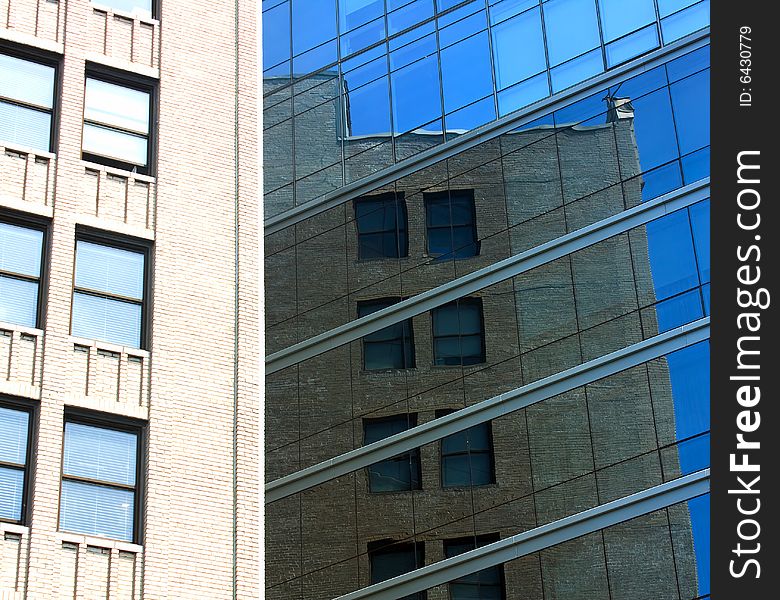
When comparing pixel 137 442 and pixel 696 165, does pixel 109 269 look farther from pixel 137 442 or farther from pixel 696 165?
pixel 696 165

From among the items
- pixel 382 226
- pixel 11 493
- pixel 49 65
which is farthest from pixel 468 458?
pixel 49 65

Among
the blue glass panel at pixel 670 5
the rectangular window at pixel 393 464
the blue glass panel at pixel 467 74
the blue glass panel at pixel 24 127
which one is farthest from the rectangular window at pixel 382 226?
the blue glass panel at pixel 24 127

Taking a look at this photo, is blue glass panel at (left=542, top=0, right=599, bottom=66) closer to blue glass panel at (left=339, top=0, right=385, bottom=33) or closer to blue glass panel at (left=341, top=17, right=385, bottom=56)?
blue glass panel at (left=341, top=17, right=385, bottom=56)

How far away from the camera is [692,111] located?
1244 inches

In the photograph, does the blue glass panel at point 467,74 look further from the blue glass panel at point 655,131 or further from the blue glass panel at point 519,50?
the blue glass panel at point 655,131

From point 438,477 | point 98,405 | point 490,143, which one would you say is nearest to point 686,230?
point 490,143

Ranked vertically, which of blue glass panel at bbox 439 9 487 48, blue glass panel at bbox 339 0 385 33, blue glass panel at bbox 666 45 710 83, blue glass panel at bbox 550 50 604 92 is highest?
blue glass panel at bbox 339 0 385 33

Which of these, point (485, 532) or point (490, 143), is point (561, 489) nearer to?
point (485, 532)

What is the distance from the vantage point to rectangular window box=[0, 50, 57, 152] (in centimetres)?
2412

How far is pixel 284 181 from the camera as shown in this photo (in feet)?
122

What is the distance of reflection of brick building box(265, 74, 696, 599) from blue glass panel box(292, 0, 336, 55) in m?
4.05

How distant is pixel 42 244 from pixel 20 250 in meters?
0.46

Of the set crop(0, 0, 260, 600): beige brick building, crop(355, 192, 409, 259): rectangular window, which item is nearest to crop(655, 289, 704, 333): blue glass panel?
crop(355, 192, 409, 259): rectangular window
